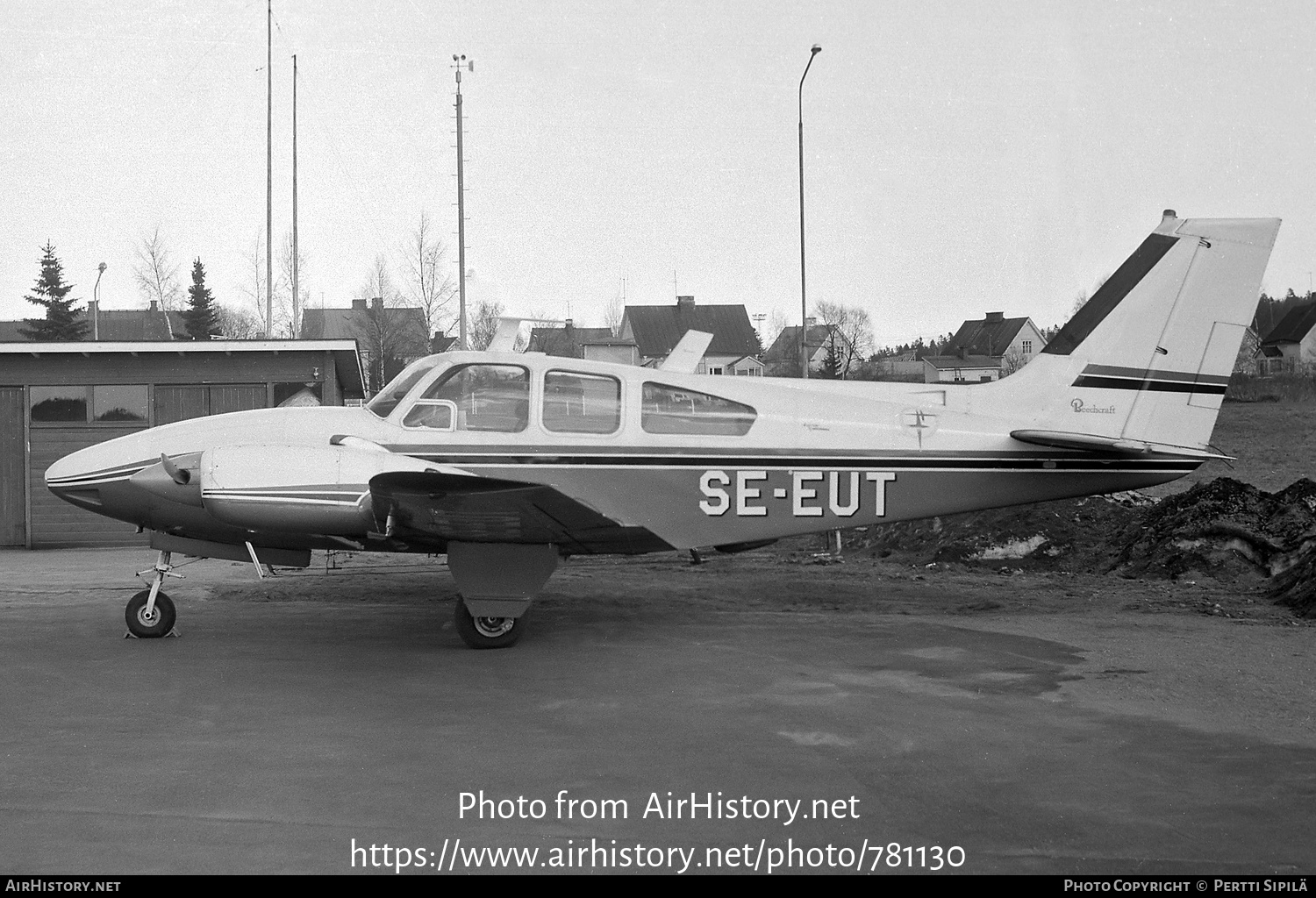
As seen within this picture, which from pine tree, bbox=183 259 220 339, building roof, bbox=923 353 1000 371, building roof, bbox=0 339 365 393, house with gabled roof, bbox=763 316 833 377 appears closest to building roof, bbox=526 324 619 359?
house with gabled roof, bbox=763 316 833 377

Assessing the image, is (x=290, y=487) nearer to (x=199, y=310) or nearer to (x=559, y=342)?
(x=199, y=310)

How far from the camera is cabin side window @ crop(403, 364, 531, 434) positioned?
352 inches

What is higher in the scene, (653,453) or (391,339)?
(391,339)

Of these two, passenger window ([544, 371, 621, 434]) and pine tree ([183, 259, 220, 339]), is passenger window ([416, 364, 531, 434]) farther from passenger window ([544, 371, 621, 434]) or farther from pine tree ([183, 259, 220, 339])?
pine tree ([183, 259, 220, 339])

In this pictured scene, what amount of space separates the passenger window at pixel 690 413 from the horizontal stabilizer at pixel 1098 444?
2565 millimetres

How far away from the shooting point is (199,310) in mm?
60719

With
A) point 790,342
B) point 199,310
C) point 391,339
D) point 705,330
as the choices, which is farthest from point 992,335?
point 199,310

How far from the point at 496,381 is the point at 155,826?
5.15 m

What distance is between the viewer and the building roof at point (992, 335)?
74.9 m

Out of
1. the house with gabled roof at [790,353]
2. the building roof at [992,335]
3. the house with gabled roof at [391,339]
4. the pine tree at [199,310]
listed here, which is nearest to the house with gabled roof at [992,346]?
the building roof at [992,335]

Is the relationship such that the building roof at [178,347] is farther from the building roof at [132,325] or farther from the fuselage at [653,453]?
the building roof at [132,325]

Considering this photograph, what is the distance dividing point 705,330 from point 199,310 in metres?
31.0

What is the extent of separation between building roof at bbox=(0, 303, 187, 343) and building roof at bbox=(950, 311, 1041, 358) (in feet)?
182
